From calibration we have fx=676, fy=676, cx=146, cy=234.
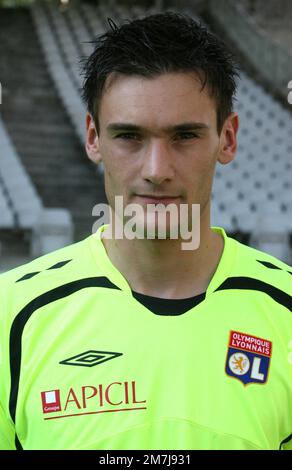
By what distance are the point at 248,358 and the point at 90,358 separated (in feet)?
1.19

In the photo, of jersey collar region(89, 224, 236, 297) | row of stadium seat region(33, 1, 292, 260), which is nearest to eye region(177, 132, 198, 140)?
jersey collar region(89, 224, 236, 297)

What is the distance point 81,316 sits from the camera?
1.59 metres

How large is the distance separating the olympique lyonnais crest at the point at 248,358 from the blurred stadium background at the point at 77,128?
318cm

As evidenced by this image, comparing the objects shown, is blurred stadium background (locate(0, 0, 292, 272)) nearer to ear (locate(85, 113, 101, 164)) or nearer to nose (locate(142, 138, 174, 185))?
ear (locate(85, 113, 101, 164))

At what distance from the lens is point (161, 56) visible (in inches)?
60.2

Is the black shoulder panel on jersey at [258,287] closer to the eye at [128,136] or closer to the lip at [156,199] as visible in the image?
the lip at [156,199]

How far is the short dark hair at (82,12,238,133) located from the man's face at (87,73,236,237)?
0.10ft

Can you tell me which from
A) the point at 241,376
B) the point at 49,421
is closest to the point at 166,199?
the point at 241,376

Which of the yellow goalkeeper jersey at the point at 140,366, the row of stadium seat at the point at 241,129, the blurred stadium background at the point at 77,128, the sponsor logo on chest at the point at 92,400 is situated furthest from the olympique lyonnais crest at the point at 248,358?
the row of stadium seat at the point at 241,129

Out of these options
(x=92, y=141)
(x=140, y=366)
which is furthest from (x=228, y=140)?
(x=140, y=366)

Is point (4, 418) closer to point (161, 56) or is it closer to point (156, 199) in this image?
point (156, 199)

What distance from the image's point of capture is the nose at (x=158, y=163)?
1456 millimetres

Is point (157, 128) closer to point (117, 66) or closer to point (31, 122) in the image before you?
point (117, 66)

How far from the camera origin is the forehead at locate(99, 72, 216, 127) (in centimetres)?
146
